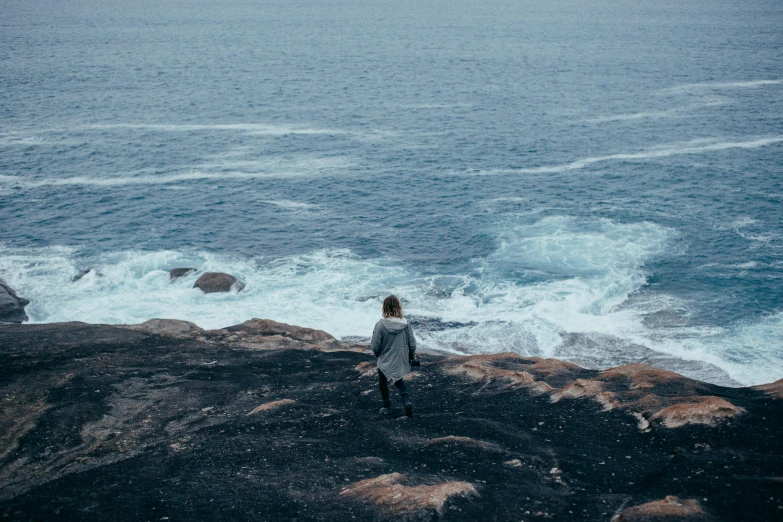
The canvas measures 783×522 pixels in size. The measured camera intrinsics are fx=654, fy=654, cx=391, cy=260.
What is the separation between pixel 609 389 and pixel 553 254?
84.0 feet

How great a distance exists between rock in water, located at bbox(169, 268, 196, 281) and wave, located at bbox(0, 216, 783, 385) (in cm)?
50

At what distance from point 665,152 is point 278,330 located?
46781mm

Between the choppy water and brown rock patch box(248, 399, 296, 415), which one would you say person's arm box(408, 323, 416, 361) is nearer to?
brown rock patch box(248, 399, 296, 415)

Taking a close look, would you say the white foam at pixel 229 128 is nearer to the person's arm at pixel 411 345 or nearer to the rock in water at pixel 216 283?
the rock in water at pixel 216 283

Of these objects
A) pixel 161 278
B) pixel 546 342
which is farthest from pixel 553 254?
pixel 161 278

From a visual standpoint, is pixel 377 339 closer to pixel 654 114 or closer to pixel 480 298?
pixel 480 298

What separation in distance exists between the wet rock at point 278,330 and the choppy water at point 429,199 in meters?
5.35

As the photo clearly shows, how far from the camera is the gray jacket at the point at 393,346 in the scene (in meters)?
13.7

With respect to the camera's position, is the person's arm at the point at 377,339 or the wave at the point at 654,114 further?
the wave at the point at 654,114

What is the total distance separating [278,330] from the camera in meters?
29.0

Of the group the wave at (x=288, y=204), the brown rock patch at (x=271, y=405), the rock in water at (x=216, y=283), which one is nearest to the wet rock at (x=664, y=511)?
the brown rock patch at (x=271, y=405)

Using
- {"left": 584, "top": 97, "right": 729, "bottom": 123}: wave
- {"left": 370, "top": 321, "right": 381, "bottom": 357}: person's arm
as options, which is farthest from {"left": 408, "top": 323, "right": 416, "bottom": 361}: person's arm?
{"left": 584, "top": 97, "right": 729, "bottom": 123}: wave

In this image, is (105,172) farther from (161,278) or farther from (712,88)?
(712,88)

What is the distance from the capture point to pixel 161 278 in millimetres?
40438
